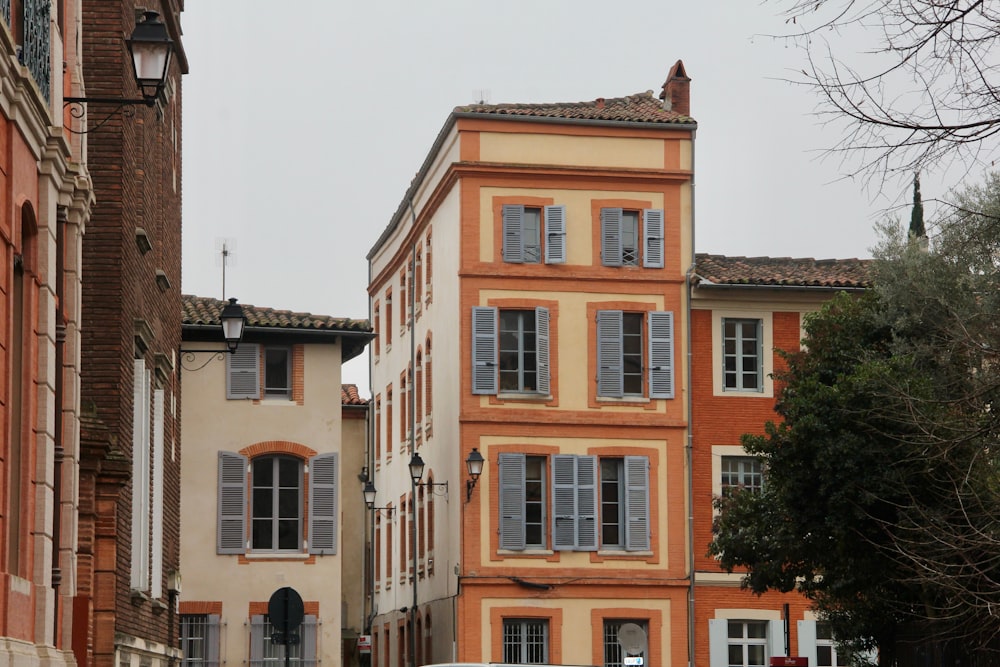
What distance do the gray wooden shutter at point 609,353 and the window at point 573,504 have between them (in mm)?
1652

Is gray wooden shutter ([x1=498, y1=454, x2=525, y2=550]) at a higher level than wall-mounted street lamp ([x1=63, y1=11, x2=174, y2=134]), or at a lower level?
lower

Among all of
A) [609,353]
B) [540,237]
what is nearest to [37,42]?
[540,237]

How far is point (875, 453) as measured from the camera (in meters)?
29.2

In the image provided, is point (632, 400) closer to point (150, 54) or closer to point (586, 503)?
point (586, 503)

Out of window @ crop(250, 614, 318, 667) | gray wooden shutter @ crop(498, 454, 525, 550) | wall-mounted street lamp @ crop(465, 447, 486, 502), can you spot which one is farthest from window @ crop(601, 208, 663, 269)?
window @ crop(250, 614, 318, 667)

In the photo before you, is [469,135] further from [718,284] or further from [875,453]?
[875,453]

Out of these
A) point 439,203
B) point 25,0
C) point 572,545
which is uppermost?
point 439,203

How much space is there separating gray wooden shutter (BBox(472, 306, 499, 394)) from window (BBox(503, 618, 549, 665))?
5332mm

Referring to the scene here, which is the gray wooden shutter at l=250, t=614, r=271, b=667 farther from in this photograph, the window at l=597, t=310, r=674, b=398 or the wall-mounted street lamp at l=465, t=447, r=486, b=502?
the window at l=597, t=310, r=674, b=398

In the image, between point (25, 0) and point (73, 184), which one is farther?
point (73, 184)

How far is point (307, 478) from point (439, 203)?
9.09 m

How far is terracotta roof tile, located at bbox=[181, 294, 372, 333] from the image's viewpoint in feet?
118

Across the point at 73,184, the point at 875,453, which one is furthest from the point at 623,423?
the point at 73,184

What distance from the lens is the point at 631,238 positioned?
4097 centimetres
